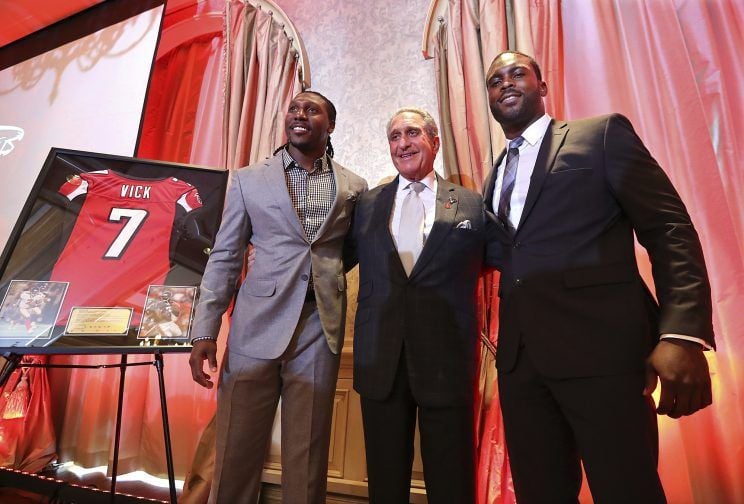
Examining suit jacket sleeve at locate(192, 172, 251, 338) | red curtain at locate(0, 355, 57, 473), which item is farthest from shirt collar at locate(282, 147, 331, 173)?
red curtain at locate(0, 355, 57, 473)

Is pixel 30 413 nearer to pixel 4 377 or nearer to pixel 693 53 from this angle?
pixel 4 377

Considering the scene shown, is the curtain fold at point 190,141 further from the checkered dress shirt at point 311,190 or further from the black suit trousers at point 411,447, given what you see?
the black suit trousers at point 411,447

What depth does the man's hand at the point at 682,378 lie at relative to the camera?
0.80 metres

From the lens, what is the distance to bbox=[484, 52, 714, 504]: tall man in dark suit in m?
0.84

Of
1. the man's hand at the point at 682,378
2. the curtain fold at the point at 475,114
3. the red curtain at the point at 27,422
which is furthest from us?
the red curtain at the point at 27,422

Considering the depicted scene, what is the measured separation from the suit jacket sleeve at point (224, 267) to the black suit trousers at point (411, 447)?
1.84 ft

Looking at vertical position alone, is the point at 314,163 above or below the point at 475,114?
below

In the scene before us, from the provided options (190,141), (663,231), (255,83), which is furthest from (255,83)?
(663,231)

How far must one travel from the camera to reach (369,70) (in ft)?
8.33

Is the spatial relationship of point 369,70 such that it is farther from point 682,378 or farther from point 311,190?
point 682,378

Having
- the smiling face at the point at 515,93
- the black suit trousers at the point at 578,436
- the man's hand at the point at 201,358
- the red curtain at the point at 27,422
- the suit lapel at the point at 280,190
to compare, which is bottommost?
the red curtain at the point at 27,422

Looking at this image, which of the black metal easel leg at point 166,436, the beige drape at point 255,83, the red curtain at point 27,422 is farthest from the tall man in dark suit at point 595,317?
the red curtain at point 27,422

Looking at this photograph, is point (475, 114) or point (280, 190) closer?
point (280, 190)

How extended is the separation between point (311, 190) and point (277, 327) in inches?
19.3
